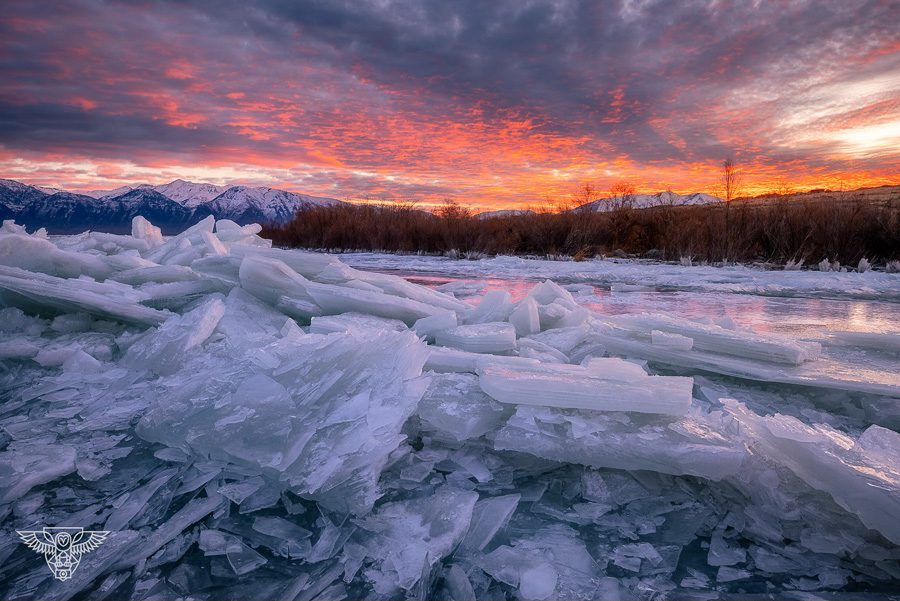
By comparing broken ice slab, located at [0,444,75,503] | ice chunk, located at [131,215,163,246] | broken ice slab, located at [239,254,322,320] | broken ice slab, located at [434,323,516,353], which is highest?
ice chunk, located at [131,215,163,246]

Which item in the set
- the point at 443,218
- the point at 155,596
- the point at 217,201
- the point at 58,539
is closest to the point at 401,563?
the point at 155,596

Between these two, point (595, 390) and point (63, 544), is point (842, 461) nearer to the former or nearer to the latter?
point (595, 390)

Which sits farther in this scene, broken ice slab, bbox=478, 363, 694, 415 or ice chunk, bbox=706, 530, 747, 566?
broken ice slab, bbox=478, 363, 694, 415

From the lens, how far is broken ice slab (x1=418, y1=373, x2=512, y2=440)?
1444 millimetres

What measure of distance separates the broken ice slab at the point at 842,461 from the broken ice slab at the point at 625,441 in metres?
0.09

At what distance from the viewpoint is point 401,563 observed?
1.00m

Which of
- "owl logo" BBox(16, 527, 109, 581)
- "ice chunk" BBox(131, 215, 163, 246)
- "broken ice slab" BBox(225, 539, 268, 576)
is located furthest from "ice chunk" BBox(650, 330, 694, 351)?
"ice chunk" BBox(131, 215, 163, 246)

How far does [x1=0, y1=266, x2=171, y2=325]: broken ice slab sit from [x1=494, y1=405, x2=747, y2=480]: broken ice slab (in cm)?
205

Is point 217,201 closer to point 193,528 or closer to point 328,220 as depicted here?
point 328,220

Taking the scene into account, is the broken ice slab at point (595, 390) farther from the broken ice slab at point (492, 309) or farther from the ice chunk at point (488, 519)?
the broken ice slab at point (492, 309)

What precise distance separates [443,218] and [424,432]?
13883 millimetres

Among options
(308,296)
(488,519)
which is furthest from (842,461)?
(308,296)

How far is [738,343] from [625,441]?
1265 millimetres

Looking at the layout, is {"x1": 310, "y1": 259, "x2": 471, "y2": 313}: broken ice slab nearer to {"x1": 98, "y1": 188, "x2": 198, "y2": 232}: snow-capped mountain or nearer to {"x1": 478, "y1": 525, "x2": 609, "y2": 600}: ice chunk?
{"x1": 478, "y1": 525, "x2": 609, "y2": 600}: ice chunk
